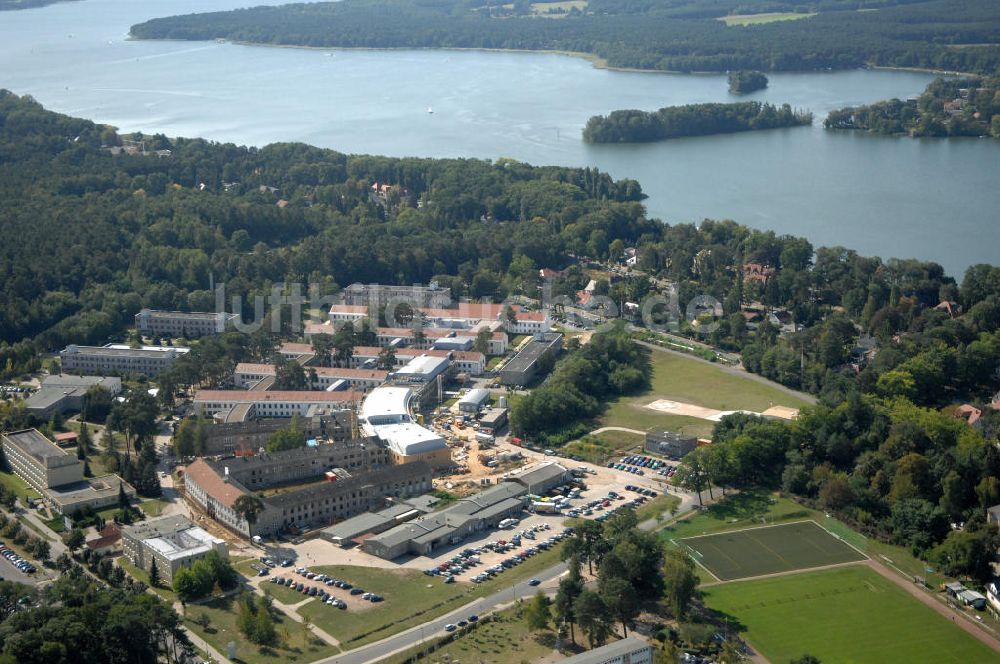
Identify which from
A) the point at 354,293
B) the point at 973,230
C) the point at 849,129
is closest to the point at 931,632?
the point at 354,293

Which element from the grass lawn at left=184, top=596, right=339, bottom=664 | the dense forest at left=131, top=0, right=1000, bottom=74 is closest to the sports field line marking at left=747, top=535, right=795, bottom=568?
the grass lawn at left=184, top=596, right=339, bottom=664

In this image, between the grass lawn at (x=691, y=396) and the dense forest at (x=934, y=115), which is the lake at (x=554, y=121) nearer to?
the dense forest at (x=934, y=115)

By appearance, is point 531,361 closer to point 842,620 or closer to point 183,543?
point 183,543

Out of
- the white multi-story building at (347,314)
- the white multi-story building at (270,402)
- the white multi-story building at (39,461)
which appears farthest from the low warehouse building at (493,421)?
the white multi-story building at (39,461)

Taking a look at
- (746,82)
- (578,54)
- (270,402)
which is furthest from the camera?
(578,54)

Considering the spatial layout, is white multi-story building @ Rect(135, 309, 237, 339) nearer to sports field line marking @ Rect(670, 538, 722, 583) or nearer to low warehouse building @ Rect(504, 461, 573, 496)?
low warehouse building @ Rect(504, 461, 573, 496)

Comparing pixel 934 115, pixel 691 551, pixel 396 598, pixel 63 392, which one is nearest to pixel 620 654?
pixel 396 598
